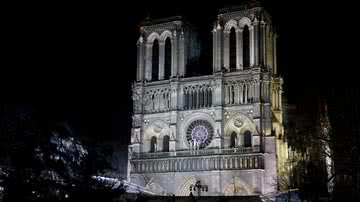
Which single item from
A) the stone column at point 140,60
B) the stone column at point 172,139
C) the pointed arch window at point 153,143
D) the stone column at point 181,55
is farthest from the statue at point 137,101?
the stone column at point 181,55

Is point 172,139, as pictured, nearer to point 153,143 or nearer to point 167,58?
point 153,143

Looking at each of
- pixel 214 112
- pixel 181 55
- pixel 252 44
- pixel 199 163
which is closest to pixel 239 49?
pixel 252 44

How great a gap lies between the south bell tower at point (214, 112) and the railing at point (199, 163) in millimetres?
107

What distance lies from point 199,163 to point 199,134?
3886mm

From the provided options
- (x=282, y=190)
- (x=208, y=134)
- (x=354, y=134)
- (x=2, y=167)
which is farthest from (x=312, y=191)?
(x=2, y=167)

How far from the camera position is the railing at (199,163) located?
67.9 m

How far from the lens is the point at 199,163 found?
70688 mm

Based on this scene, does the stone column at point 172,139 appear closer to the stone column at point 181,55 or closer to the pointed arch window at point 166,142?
the pointed arch window at point 166,142

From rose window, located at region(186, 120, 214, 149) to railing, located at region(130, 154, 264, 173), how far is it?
7.73ft

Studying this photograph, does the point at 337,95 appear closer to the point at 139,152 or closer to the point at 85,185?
the point at 139,152

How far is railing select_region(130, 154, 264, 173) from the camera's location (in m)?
67.9

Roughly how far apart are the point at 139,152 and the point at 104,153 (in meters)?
41.7

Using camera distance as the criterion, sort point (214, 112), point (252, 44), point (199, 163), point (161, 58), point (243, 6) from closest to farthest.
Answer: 1. point (199, 163)
2. point (252, 44)
3. point (214, 112)
4. point (243, 6)
5. point (161, 58)

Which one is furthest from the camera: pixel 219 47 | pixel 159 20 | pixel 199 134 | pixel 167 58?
pixel 159 20
